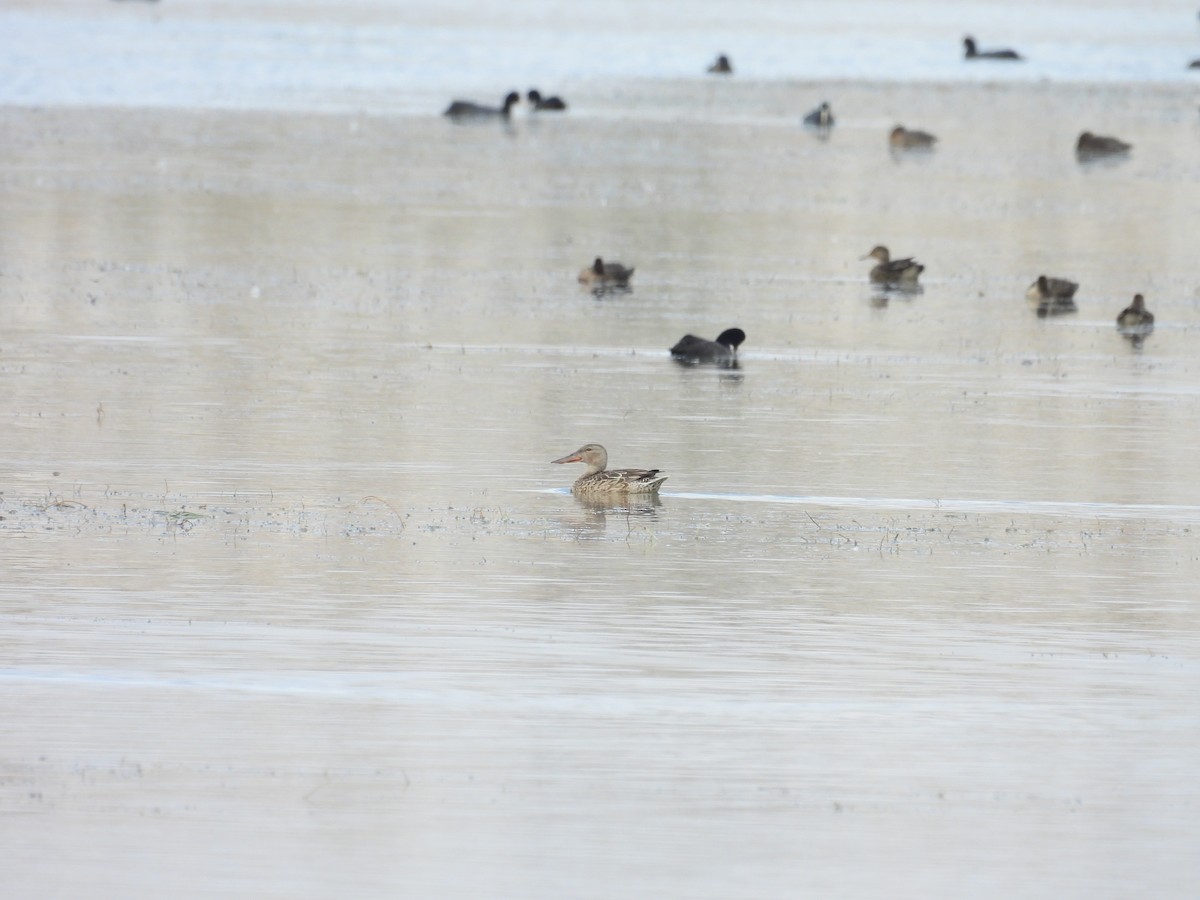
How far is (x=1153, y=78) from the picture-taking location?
76500mm

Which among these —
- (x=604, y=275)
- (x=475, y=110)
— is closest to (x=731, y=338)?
(x=604, y=275)

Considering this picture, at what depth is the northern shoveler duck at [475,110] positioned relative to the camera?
55.8 meters

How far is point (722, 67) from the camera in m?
74.1

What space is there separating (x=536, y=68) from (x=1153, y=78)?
18.3m

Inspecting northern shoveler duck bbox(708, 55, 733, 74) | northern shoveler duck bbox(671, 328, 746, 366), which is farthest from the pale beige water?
northern shoveler duck bbox(708, 55, 733, 74)

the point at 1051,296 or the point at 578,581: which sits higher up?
the point at 1051,296

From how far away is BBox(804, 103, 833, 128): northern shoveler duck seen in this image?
54.7m

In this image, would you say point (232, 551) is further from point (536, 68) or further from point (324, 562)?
point (536, 68)

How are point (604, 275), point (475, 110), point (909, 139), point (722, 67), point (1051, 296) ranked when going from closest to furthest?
point (1051, 296)
point (604, 275)
point (909, 139)
point (475, 110)
point (722, 67)

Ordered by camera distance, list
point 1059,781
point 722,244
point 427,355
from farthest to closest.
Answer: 1. point 722,244
2. point 427,355
3. point 1059,781

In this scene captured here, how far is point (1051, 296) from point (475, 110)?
99.3ft

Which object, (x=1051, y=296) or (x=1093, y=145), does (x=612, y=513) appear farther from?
(x=1093, y=145)

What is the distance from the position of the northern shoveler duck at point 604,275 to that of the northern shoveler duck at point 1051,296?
14.4 ft

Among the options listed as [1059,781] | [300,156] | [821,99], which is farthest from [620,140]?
[1059,781]
